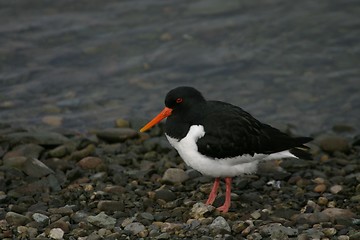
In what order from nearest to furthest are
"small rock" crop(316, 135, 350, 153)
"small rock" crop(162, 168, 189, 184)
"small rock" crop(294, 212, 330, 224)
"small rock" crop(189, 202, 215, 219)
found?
"small rock" crop(294, 212, 330, 224) → "small rock" crop(189, 202, 215, 219) → "small rock" crop(162, 168, 189, 184) → "small rock" crop(316, 135, 350, 153)

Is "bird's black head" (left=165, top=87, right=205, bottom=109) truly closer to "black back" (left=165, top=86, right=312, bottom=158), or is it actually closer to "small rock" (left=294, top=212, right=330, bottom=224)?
"black back" (left=165, top=86, right=312, bottom=158)

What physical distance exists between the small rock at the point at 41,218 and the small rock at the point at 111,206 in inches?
20.7

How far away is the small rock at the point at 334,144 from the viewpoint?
310 inches

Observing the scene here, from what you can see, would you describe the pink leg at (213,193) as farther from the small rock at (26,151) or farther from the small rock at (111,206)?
the small rock at (26,151)

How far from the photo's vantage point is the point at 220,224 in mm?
5570

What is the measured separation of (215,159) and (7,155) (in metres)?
2.60

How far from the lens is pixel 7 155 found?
291 inches

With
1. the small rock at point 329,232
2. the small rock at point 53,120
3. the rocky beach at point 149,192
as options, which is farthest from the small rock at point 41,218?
the small rock at point 53,120

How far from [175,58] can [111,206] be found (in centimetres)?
494

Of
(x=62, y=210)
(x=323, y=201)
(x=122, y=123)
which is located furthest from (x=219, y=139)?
(x=122, y=123)

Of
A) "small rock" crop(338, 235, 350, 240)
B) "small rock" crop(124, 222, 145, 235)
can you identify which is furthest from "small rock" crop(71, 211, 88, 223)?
"small rock" crop(338, 235, 350, 240)

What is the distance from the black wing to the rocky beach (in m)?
0.50

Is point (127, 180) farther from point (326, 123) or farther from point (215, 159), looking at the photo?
point (326, 123)

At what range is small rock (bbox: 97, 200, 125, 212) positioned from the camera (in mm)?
6004
